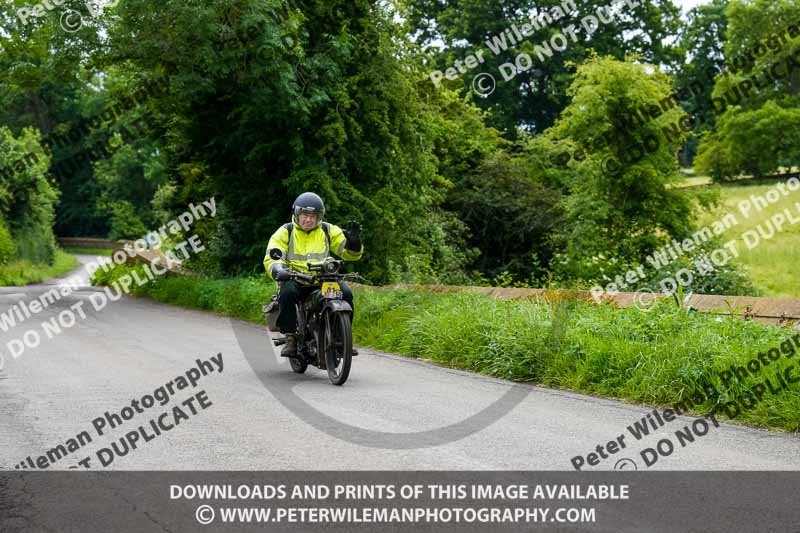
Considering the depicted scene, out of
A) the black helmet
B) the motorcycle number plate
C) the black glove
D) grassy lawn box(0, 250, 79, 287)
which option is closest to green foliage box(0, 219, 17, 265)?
grassy lawn box(0, 250, 79, 287)

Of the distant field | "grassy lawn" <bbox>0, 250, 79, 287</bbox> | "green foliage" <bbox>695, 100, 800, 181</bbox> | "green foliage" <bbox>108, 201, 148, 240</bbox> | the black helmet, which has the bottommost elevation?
the distant field

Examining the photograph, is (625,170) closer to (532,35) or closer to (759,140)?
(532,35)

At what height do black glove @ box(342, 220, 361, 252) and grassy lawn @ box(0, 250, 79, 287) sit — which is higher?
grassy lawn @ box(0, 250, 79, 287)

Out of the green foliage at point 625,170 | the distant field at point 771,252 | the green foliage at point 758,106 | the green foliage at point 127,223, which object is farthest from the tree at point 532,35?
the green foliage at point 127,223

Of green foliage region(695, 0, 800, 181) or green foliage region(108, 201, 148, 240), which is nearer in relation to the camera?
green foliage region(695, 0, 800, 181)

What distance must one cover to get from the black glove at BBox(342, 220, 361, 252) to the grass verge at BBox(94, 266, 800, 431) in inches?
86.8

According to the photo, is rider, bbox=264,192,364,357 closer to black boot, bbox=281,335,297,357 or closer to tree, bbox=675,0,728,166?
black boot, bbox=281,335,297,357

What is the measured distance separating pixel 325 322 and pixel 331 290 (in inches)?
14.1

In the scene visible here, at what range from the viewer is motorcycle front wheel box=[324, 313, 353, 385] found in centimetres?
967

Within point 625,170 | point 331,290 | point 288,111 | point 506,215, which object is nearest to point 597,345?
point 331,290

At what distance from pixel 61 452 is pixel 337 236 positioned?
4.65 meters

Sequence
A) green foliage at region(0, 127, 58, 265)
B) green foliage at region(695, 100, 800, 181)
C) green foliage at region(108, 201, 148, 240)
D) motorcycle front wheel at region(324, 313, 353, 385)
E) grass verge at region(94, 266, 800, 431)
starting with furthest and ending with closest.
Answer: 1. green foliage at region(108, 201, 148, 240)
2. green foliage at region(695, 100, 800, 181)
3. green foliage at region(0, 127, 58, 265)
4. motorcycle front wheel at region(324, 313, 353, 385)
5. grass verge at region(94, 266, 800, 431)

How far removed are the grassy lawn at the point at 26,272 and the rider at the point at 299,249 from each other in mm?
36672

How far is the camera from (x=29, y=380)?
1072 cm
